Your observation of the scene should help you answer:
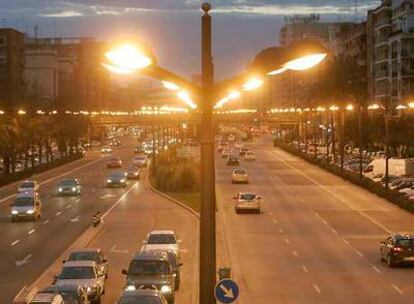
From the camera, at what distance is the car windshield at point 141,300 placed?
22.0m

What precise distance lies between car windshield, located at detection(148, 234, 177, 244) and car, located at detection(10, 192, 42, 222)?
60.9 ft

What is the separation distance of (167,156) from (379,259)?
207ft

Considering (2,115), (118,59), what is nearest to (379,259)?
(118,59)

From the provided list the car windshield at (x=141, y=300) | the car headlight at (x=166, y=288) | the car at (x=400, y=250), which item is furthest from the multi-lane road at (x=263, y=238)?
the car windshield at (x=141, y=300)

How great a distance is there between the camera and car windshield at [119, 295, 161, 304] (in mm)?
22016

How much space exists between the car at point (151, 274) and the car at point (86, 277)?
2.74 feet

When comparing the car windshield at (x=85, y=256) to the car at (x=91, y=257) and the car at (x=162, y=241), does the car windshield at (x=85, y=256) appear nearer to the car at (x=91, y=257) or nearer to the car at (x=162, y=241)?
the car at (x=91, y=257)

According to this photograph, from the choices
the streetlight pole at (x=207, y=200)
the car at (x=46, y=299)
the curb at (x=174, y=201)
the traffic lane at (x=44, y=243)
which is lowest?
the traffic lane at (x=44, y=243)

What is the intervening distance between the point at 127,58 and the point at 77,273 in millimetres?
20564

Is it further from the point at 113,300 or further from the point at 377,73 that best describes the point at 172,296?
the point at 377,73

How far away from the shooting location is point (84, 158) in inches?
5423

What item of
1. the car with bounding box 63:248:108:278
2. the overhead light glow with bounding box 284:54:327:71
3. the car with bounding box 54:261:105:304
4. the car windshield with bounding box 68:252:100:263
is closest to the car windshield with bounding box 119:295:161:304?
the car with bounding box 54:261:105:304

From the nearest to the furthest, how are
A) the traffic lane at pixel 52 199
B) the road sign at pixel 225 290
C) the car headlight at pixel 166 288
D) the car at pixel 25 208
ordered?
the road sign at pixel 225 290 → the car headlight at pixel 166 288 → the traffic lane at pixel 52 199 → the car at pixel 25 208

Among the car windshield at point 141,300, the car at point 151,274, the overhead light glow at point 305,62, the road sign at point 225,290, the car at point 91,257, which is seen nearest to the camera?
the overhead light glow at point 305,62
